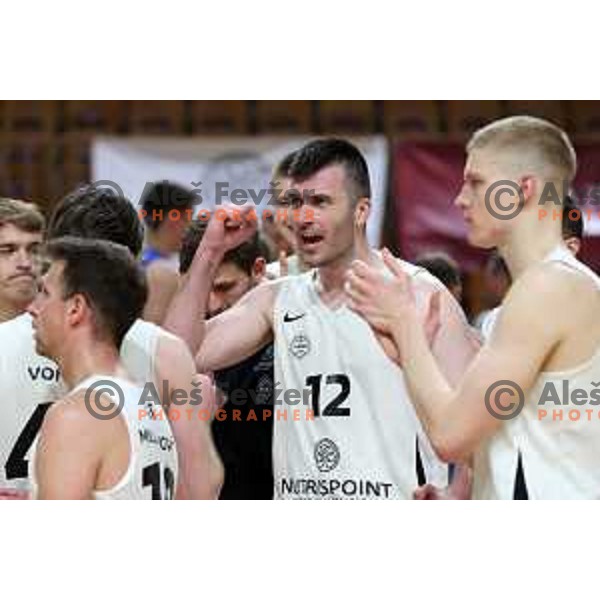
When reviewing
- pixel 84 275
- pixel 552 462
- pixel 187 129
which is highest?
pixel 187 129

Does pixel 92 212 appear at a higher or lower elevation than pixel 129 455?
higher

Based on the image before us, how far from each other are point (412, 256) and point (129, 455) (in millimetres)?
6662

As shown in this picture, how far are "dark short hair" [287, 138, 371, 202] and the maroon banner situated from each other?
17.1ft

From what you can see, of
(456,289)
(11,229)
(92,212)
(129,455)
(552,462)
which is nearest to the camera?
(129,455)

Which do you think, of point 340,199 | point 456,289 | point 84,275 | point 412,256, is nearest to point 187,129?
point 412,256

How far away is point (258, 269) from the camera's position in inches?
205

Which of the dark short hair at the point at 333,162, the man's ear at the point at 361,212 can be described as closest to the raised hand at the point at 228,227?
the dark short hair at the point at 333,162

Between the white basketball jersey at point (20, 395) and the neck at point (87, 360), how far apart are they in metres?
0.83

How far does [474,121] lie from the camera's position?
9969mm

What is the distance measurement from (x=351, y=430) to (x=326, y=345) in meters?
0.33

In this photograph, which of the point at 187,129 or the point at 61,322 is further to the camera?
the point at 187,129

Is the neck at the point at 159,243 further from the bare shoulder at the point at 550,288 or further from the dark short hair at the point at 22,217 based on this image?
the bare shoulder at the point at 550,288

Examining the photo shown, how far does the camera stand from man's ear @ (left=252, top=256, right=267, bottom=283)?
5187 mm

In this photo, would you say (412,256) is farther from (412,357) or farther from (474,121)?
(412,357)
